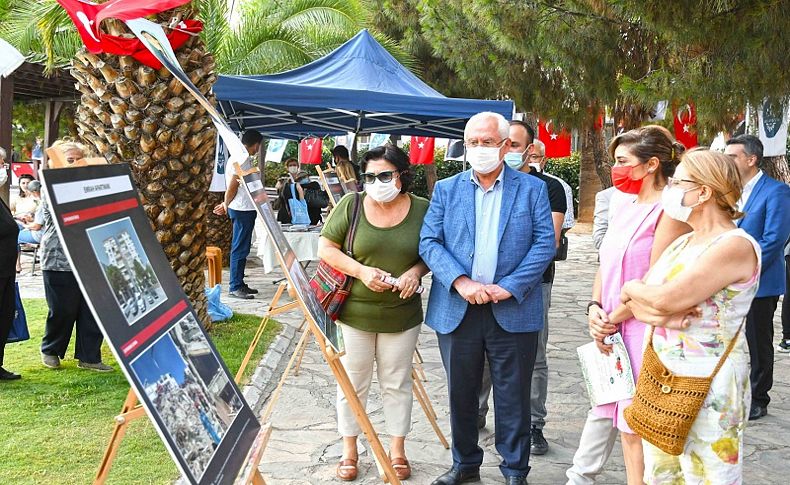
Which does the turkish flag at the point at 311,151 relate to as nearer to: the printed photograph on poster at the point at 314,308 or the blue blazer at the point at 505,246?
the blue blazer at the point at 505,246

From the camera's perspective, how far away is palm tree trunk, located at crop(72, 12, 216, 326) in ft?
22.6

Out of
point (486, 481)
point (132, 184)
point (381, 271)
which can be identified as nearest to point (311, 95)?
point (381, 271)

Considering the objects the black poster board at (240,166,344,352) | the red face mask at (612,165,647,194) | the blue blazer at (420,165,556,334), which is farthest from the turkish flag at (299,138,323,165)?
the red face mask at (612,165,647,194)

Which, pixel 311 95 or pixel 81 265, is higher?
pixel 311 95

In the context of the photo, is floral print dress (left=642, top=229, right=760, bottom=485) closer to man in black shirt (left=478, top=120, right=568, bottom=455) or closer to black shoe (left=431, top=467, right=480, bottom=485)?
black shoe (left=431, top=467, right=480, bottom=485)

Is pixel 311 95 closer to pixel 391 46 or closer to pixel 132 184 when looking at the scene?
pixel 132 184

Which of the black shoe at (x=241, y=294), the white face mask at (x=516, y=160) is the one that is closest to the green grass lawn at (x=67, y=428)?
the white face mask at (x=516, y=160)

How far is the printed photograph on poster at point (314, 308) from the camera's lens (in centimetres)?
363

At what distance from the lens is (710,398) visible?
9.74 ft

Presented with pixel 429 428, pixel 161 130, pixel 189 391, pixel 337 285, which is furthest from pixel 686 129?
pixel 189 391

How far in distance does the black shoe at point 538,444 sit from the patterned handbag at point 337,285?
1540 millimetres

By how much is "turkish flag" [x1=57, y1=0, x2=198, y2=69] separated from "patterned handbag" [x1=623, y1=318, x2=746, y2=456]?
3.74 m

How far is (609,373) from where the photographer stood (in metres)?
3.65

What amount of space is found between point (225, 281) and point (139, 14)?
6743 millimetres
